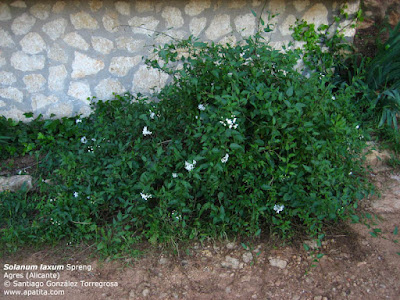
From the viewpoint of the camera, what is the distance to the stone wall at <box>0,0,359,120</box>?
3561mm

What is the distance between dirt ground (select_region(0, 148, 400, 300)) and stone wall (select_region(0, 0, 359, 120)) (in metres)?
1.79

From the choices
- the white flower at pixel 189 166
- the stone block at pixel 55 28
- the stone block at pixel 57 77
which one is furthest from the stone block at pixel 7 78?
the white flower at pixel 189 166

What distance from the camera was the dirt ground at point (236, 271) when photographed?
220cm

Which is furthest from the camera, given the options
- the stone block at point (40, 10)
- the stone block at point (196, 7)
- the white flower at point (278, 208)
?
the stone block at point (196, 7)

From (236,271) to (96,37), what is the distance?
2.58 metres

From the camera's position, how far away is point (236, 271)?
2.36 m

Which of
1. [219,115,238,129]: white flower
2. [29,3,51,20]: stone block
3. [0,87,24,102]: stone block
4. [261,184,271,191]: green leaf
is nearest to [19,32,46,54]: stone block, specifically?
[29,3,51,20]: stone block

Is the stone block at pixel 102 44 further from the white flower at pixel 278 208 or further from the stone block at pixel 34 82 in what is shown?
the white flower at pixel 278 208

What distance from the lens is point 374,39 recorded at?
13.0 ft

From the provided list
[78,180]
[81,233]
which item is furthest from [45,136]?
[81,233]

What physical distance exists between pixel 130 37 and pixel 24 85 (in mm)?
1158

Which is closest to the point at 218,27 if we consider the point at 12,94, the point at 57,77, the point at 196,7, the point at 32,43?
the point at 196,7

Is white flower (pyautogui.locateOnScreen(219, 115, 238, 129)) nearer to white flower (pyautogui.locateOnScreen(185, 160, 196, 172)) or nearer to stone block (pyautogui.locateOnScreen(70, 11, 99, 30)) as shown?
white flower (pyautogui.locateOnScreen(185, 160, 196, 172))

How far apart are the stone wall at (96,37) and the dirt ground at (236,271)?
1791 millimetres
